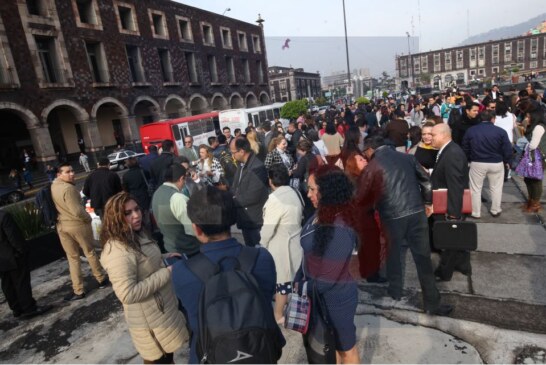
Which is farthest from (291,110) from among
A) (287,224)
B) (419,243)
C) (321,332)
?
(321,332)

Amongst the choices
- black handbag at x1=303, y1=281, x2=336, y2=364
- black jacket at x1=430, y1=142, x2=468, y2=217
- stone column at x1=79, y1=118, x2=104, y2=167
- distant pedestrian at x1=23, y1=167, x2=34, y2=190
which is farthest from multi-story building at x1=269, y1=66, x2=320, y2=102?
black handbag at x1=303, y1=281, x2=336, y2=364

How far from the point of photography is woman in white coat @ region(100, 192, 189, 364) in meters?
2.07

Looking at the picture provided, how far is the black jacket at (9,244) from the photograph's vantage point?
3.78m

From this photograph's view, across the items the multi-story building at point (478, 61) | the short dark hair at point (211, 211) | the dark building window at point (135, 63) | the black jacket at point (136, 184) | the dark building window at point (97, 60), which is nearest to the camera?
the short dark hair at point (211, 211)

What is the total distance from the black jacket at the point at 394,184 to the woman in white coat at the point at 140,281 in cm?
208

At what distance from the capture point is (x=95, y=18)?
72.4 feet

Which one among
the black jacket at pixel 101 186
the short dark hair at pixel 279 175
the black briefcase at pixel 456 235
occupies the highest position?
the short dark hair at pixel 279 175

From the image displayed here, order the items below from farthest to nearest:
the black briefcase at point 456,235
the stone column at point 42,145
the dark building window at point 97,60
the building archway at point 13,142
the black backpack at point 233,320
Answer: the dark building window at point 97,60 < the building archway at point 13,142 < the stone column at point 42,145 < the black briefcase at point 456,235 < the black backpack at point 233,320

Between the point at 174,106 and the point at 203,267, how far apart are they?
105ft

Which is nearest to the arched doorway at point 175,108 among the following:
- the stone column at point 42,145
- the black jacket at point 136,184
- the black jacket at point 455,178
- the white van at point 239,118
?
the white van at point 239,118

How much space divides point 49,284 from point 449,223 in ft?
19.4

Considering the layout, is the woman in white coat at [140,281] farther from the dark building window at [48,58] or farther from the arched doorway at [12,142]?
the arched doorway at [12,142]

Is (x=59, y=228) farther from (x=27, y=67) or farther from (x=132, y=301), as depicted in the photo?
(x=27, y=67)

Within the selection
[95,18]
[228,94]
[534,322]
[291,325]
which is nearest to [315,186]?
[291,325]
